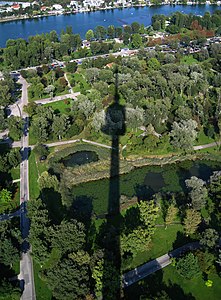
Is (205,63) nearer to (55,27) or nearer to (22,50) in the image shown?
(22,50)

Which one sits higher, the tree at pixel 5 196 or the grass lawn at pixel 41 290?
the tree at pixel 5 196

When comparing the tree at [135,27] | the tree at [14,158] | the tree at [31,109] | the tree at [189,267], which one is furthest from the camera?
the tree at [135,27]

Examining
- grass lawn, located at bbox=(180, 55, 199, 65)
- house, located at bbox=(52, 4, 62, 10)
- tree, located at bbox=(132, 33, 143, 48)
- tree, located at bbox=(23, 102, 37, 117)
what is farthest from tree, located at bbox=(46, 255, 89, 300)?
house, located at bbox=(52, 4, 62, 10)

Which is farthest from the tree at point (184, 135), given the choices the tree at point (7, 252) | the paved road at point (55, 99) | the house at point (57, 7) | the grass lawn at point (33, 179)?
the house at point (57, 7)

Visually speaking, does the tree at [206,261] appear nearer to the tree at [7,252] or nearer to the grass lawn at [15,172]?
the tree at [7,252]

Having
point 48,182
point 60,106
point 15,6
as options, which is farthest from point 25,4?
point 48,182

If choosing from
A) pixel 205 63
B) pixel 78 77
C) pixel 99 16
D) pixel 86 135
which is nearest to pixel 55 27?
pixel 99 16

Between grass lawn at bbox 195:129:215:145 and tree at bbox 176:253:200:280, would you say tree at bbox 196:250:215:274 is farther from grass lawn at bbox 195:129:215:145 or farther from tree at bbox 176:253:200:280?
grass lawn at bbox 195:129:215:145

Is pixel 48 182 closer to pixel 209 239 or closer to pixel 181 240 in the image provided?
pixel 181 240
